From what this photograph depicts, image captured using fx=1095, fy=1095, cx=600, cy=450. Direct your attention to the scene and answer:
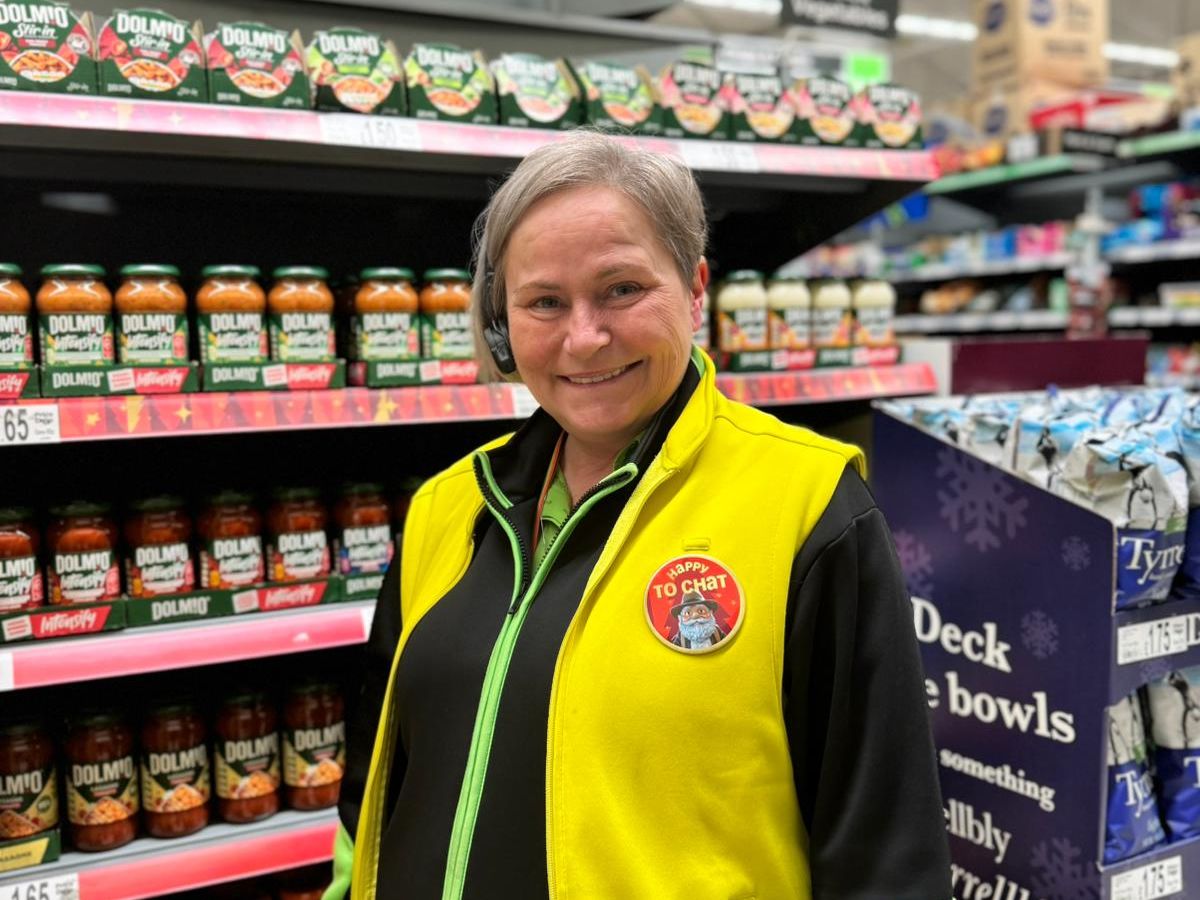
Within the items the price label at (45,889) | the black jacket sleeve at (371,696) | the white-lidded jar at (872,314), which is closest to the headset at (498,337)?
the black jacket sleeve at (371,696)

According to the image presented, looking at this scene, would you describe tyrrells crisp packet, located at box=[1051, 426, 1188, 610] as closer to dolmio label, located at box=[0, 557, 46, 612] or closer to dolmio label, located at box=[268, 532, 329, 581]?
dolmio label, located at box=[268, 532, 329, 581]

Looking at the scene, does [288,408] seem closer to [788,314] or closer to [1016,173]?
[788,314]

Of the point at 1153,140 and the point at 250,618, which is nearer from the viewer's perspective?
the point at 250,618

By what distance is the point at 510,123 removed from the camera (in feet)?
7.09

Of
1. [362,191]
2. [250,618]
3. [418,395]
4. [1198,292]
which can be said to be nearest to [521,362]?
[418,395]

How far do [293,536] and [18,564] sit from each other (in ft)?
1.52

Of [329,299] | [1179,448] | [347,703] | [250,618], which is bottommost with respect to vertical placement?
[347,703]

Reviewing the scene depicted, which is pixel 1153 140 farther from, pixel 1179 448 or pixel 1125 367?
pixel 1179 448

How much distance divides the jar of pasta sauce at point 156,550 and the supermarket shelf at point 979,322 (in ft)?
16.6

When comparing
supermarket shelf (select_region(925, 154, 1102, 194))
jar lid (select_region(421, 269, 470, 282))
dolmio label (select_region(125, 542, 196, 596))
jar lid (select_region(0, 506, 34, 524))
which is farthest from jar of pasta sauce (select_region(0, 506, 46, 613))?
supermarket shelf (select_region(925, 154, 1102, 194))

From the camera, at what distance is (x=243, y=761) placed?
2.07 meters

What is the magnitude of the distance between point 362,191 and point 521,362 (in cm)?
144

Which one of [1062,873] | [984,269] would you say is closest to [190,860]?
[1062,873]

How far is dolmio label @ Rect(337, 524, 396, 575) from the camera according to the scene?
214 cm
